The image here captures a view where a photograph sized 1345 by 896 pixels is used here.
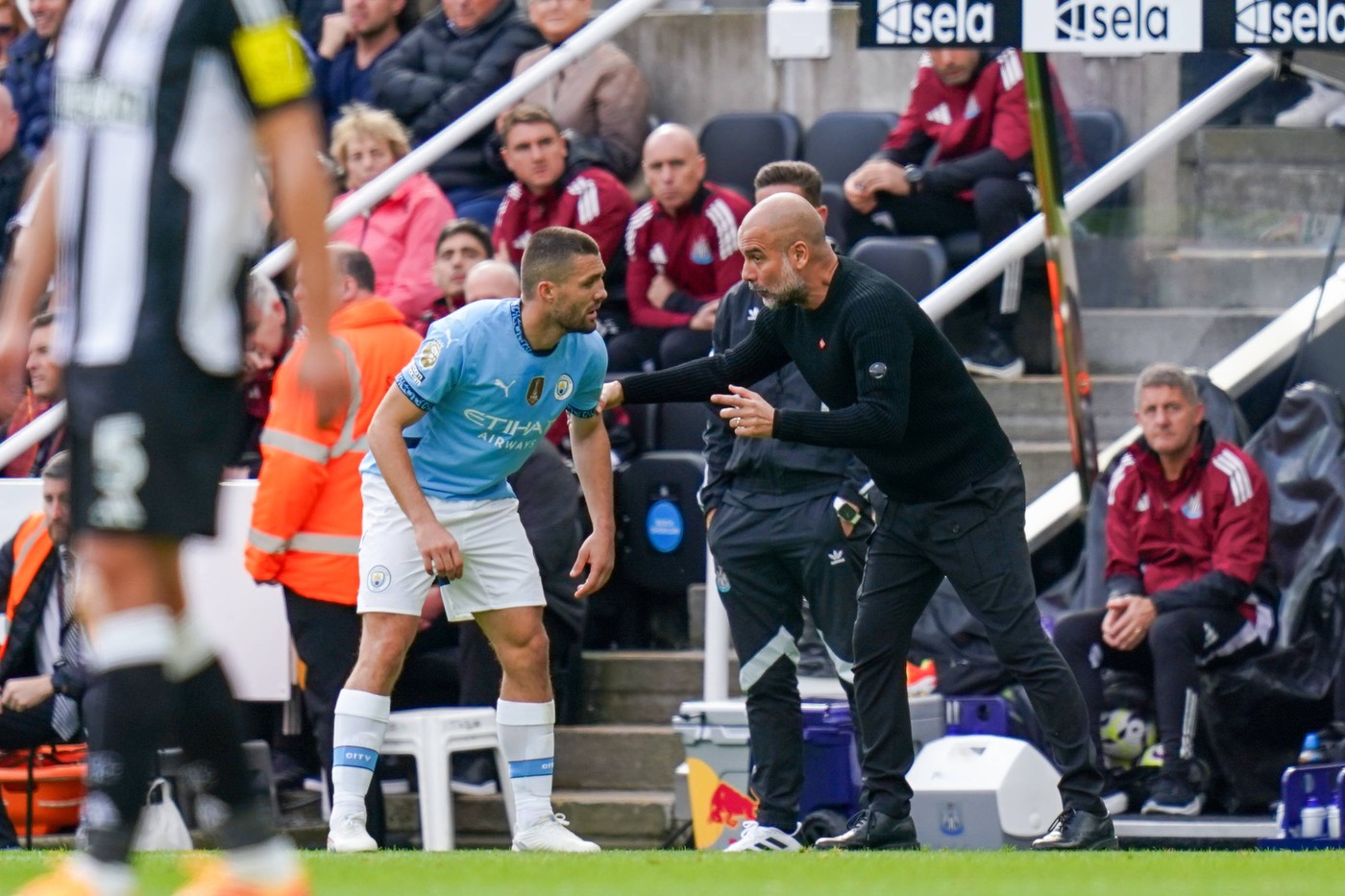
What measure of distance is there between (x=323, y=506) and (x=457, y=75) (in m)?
3.47

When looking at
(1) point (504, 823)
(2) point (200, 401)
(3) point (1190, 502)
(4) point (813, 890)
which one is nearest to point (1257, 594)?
(3) point (1190, 502)

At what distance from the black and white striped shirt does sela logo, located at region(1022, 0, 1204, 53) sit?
3.83 m

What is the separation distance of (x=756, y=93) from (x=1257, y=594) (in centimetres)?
449

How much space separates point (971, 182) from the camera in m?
9.63

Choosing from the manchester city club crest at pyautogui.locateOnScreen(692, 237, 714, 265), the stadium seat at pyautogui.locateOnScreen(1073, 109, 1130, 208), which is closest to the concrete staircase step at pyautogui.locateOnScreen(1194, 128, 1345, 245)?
the stadium seat at pyautogui.locateOnScreen(1073, 109, 1130, 208)

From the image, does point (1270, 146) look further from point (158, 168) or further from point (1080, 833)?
point (158, 168)

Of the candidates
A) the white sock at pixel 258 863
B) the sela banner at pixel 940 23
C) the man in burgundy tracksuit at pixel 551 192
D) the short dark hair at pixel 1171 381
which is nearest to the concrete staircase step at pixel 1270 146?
the short dark hair at pixel 1171 381

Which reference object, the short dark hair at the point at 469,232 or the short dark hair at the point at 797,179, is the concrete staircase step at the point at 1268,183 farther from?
the short dark hair at the point at 469,232

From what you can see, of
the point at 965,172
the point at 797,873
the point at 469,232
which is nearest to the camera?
the point at 797,873

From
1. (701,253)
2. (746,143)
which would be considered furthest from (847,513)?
(746,143)

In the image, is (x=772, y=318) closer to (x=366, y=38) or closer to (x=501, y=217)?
(x=501, y=217)

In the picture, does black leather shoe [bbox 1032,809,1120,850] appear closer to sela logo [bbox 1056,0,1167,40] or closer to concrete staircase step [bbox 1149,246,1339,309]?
sela logo [bbox 1056,0,1167,40]

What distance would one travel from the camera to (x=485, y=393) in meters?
6.93

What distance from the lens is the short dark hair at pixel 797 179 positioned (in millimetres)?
7891
